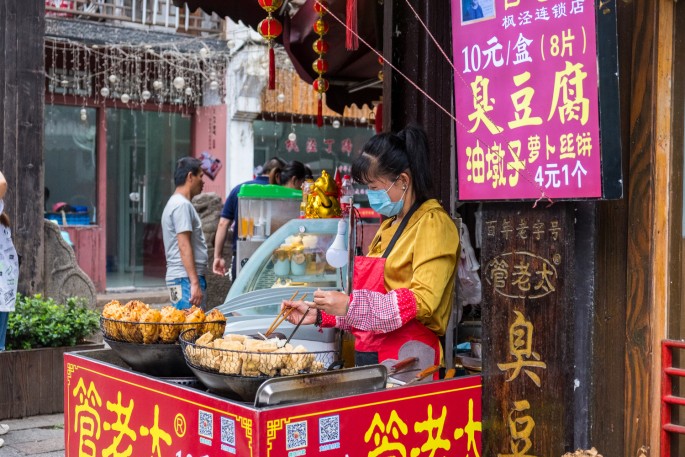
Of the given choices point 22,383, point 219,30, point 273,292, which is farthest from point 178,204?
point 219,30

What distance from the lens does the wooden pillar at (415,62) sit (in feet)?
15.4

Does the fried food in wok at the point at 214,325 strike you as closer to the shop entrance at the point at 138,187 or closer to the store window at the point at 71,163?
the store window at the point at 71,163

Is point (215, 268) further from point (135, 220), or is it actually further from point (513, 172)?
point (135, 220)

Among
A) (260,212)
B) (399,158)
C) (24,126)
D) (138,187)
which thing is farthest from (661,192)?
(138,187)

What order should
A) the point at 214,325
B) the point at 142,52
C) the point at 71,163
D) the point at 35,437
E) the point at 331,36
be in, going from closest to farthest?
1. the point at 214,325
2. the point at 35,437
3. the point at 331,36
4. the point at 142,52
5. the point at 71,163

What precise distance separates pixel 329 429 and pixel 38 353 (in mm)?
4775

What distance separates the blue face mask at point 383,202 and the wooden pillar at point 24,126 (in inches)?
229

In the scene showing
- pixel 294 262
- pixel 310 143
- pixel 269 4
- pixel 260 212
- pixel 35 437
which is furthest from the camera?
pixel 310 143

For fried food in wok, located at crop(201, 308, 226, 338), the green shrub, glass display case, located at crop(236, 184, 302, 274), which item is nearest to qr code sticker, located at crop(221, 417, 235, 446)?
fried food in wok, located at crop(201, 308, 226, 338)

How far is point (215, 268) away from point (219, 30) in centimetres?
744

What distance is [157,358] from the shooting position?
3791mm

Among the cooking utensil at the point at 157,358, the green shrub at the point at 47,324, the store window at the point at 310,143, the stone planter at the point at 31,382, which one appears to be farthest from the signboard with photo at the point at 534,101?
the store window at the point at 310,143

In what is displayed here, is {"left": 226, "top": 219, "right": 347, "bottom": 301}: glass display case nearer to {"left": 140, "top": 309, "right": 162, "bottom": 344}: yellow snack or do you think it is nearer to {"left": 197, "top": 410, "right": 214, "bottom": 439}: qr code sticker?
{"left": 140, "top": 309, "right": 162, "bottom": 344}: yellow snack

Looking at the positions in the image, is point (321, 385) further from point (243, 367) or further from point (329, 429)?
point (243, 367)
